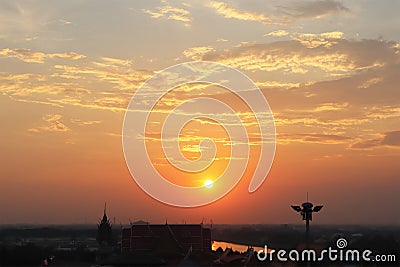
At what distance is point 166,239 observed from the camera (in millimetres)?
61969

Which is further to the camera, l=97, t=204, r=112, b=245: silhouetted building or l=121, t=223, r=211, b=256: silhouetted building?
l=97, t=204, r=112, b=245: silhouetted building

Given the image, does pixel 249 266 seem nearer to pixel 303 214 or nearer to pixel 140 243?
pixel 303 214

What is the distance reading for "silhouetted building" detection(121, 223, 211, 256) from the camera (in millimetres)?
61219

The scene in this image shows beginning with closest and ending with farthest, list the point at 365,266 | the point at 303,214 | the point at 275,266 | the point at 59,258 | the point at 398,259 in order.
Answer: the point at 303,214 < the point at 275,266 < the point at 365,266 < the point at 398,259 < the point at 59,258

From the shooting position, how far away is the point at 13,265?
62781 millimetres

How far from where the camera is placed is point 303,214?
117 feet

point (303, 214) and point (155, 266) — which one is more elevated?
point (303, 214)

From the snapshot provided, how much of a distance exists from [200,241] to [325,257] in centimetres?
1512

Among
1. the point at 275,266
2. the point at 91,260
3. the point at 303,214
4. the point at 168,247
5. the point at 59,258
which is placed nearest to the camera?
the point at 303,214

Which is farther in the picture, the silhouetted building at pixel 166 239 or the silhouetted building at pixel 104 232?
the silhouetted building at pixel 104 232

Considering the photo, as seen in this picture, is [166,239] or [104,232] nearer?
[166,239]

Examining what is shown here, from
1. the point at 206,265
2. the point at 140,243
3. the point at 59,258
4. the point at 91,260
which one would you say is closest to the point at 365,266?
the point at 206,265

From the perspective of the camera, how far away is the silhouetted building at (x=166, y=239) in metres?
61.2

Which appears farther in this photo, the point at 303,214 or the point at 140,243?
the point at 140,243
